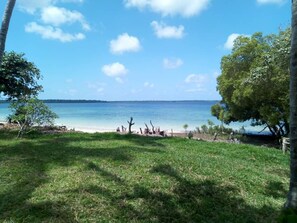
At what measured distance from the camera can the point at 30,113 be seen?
1146 centimetres

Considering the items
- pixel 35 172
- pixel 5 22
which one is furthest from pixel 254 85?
pixel 5 22

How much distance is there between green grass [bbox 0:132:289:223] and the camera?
422 cm

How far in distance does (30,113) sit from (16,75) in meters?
4.52

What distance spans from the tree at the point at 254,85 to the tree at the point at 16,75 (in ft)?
36.1

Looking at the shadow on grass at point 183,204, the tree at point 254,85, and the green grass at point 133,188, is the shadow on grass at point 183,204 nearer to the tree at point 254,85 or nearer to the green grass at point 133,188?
the green grass at point 133,188

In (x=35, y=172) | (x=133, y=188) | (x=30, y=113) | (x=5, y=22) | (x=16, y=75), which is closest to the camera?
(x=133, y=188)

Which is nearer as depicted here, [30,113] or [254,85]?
[30,113]

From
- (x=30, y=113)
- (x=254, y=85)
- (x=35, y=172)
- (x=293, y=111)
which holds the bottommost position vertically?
(x=35, y=172)

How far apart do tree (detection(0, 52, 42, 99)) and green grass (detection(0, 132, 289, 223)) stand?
815cm

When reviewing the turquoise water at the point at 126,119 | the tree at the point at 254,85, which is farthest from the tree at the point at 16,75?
the tree at the point at 254,85

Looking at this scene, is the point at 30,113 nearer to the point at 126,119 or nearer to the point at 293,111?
the point at 293,111

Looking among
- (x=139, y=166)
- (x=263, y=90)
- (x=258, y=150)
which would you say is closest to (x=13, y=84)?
(x=139, y=166)

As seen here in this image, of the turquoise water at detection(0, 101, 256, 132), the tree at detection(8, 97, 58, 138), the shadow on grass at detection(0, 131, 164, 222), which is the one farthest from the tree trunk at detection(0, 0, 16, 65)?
the turquoise water at detection(0, 101, 256, 132)

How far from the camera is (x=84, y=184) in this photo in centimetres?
515
